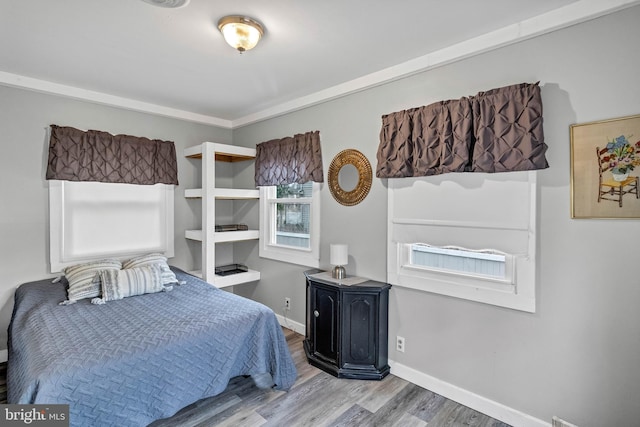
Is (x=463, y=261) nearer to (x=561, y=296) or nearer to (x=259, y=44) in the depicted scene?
(x=561, y=296)

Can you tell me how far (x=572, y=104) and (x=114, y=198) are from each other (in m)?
4.08

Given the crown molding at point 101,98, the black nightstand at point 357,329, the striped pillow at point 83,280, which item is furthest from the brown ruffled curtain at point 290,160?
the striped pillow at point 83,280

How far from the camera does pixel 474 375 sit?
2348mm

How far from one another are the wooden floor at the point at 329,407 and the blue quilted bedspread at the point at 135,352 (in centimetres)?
21

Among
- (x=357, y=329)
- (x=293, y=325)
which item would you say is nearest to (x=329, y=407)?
(x=357, y=329)

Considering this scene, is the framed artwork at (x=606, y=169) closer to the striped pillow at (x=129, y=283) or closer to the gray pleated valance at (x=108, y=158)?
the striped pillow at (x=129, y=283)

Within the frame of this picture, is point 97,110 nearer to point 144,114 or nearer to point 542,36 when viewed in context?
point 144,114

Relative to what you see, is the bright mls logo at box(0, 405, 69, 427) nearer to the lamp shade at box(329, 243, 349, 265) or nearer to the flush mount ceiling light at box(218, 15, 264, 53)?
the lamp shade at box(329, 243, 349, 265)

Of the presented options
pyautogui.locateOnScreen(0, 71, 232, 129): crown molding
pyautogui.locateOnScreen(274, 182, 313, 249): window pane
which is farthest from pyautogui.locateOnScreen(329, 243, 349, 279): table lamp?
pyautogui.locateOnScreen(0, 71, 232, 129): crown molding

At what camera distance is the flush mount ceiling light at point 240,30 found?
2.03 metres

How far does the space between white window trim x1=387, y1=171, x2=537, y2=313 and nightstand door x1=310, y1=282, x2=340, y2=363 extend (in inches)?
21.5

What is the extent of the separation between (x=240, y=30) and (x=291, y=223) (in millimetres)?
Answer: 2199

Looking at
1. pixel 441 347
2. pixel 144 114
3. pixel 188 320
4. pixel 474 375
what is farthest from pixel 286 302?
pixel 144 114

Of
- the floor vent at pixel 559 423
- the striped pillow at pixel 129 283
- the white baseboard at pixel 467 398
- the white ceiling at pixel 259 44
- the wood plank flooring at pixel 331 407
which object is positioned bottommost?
the wood plank flooring at pixel 331 407
